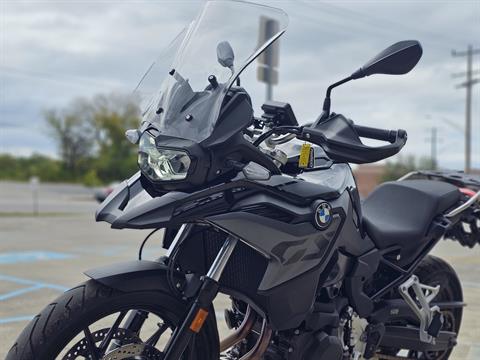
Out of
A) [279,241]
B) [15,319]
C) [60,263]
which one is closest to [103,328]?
[279,241]

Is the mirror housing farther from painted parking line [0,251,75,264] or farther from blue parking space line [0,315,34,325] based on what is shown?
painted parking line [0,251,75,264]

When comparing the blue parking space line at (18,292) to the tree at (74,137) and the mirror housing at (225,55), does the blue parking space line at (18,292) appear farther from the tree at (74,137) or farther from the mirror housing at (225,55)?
the tree at (74,137)

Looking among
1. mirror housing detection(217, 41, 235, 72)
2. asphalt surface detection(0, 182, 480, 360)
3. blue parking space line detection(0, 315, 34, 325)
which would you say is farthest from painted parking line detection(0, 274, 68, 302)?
mirror housing detection(217, 41, 235, 72)

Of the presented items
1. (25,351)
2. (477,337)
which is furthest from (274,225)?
(477,337)

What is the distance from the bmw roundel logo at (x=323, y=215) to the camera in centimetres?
246

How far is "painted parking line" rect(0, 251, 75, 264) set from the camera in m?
8.31

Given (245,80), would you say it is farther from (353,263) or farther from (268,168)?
(353,263)

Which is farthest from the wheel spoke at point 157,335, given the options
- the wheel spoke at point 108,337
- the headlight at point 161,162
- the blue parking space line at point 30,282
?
the blue parking space line at point 30,282

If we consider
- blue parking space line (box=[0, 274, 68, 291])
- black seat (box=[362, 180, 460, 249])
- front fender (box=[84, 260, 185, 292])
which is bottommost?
blue parking space line (box=[0, 274, 68, 291])

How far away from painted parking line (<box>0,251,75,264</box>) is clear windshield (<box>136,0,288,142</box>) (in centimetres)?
645

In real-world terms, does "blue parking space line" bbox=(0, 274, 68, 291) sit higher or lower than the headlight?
lower

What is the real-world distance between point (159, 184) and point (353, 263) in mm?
1068

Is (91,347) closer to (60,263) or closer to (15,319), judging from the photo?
(15,319)

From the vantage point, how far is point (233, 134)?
228 cm
